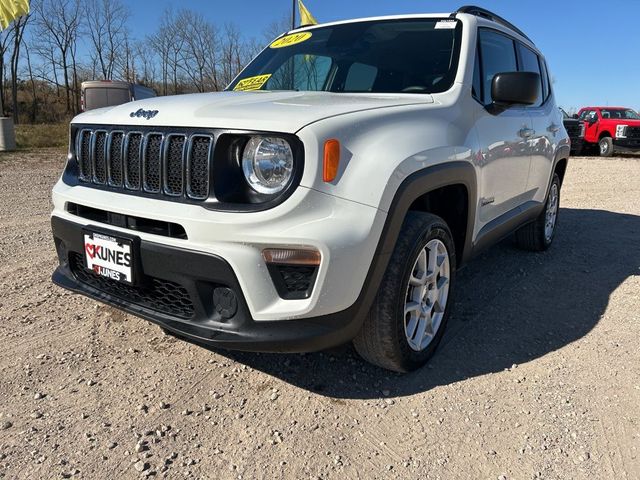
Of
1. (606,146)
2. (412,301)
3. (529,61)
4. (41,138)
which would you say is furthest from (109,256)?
(606,146)

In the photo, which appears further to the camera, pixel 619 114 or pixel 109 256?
pixel 619 114

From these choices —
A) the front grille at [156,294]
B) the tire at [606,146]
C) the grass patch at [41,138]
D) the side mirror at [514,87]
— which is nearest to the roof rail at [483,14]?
the side mirror at [514,87]

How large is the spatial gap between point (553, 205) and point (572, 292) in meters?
1.60

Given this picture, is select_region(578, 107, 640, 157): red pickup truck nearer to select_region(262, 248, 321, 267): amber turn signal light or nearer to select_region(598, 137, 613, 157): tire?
select_region(598, 137, 613, 157): tire

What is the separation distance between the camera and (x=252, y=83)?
356 centimetres

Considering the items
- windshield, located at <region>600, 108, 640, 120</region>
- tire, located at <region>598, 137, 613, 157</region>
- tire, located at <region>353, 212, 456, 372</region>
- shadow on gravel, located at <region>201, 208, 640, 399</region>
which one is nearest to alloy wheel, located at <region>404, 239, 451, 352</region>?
tire, located at <region>353, 212, 456, 372</region>

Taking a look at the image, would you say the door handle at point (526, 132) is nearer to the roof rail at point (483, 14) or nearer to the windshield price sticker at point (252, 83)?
the roof rail at point (483, 14)

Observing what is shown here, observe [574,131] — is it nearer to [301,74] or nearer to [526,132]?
[526,132]

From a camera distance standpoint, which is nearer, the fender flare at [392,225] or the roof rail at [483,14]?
the fender flare at [392,225]

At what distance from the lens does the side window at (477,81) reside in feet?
10.1

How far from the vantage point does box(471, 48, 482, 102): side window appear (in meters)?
3.08

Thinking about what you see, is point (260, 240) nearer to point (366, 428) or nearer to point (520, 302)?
point (366, 428)

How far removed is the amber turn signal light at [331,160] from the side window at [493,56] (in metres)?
1.59

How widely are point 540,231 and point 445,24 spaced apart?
2400 mm
